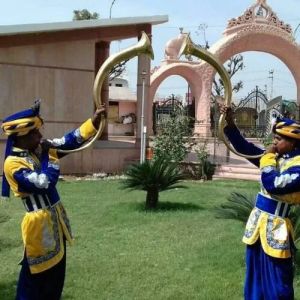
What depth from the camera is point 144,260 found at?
6492mm

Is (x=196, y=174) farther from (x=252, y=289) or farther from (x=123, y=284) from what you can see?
(x=252, y=289)

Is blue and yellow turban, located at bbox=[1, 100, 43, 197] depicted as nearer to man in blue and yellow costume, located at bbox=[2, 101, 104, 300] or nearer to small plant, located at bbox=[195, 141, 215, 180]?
man in blue and yellow costume, located at bbox=[2, 101, 104, 300]

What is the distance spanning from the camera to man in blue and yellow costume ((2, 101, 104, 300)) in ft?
12.7

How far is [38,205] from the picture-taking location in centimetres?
399

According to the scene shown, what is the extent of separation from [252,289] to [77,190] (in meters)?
7.99

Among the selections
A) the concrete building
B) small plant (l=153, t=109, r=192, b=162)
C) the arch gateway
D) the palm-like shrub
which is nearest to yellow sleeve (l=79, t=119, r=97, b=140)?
the palm-like shrub

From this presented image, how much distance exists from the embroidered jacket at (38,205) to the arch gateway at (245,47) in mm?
16514

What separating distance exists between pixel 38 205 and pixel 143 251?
10.1 ft

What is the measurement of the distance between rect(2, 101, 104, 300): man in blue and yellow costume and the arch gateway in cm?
1651

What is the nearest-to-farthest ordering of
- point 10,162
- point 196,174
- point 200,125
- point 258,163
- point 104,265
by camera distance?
point 10,162 < point 258,163 < point 104,265 < point 196,174 < point 200,125

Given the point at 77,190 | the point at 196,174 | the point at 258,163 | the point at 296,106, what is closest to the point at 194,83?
the point at 296,106

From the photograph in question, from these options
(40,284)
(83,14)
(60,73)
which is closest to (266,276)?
(40,284)

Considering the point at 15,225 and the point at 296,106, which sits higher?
the point at 296,106

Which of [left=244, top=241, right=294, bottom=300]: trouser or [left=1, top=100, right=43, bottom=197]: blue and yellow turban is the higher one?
[left=1, top=100, right=43, bottom=197]: blue and yellow turban
